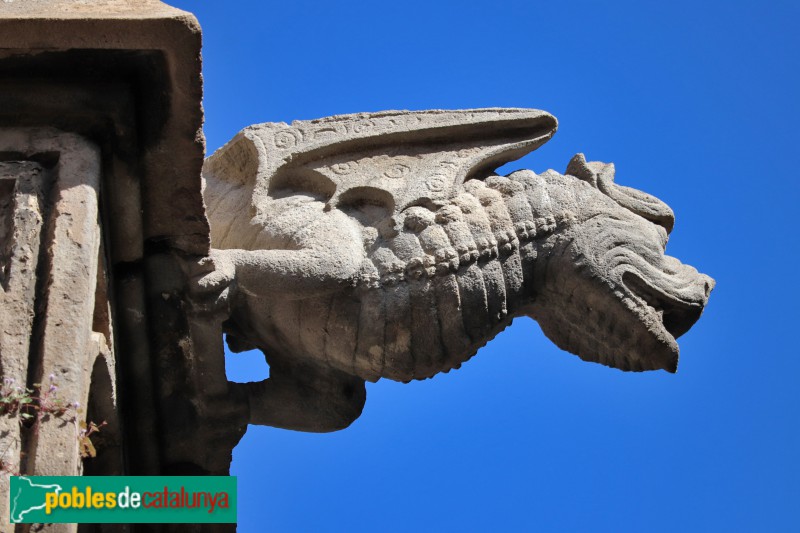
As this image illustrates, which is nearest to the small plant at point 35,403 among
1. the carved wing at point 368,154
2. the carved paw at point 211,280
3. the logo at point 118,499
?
the logo at point 118,499

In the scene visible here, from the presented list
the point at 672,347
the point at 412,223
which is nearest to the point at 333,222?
the point at 412,223

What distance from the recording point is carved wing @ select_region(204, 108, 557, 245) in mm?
5609

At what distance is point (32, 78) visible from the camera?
467 centimetres

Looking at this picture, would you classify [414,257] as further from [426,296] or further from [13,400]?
[13,400]

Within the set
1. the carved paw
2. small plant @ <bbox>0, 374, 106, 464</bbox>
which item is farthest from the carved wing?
small plant @ <bbox>0, 374, 106, 464</bbox>

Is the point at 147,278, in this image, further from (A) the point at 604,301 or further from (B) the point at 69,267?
(A) the point at 604,301

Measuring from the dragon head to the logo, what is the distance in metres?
1.83

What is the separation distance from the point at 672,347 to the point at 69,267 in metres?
2.65

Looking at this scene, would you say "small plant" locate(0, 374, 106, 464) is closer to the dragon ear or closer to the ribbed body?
the ribbed body

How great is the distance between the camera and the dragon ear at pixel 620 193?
19.0 feet

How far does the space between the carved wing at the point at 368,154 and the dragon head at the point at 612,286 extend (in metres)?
0.36

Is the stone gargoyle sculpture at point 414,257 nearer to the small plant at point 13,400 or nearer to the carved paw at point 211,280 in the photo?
the carved paw at point 211,280

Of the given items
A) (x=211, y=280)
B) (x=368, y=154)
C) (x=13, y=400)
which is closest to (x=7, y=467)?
(x=13, y=400)

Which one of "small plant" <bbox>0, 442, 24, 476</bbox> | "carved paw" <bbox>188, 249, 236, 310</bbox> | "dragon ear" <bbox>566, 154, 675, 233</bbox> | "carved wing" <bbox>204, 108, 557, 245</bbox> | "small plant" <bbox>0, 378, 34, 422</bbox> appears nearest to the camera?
"small plant" <bbox>0, 442, 24, 476</bbox>
